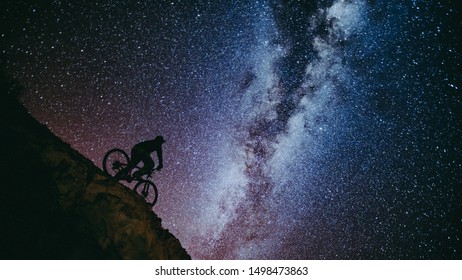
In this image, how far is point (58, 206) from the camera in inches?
199

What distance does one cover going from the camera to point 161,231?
22.6 ft

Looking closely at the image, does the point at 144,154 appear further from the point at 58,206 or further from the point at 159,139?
the point at 58,206

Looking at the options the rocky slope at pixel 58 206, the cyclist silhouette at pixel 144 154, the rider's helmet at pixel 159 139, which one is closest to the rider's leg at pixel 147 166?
the cyclist silhouette at pixel 144 154

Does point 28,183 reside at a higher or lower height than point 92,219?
higher

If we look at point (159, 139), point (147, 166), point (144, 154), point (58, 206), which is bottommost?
point (58, 206)

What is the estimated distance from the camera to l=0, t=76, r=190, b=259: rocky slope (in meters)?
4.42

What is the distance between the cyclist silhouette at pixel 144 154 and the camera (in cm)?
696

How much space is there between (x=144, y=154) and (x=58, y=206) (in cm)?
237

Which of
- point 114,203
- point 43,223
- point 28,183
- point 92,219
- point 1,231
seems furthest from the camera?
point 114,203

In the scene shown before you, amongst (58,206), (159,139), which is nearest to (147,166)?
(159,139)

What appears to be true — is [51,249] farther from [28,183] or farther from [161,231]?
[161,231]

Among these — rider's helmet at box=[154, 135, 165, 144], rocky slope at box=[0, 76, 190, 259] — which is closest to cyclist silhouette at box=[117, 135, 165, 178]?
rider's helmet at box=[154, 135, 165, 144]

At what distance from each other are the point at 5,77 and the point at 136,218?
18.4 feet
